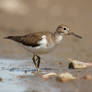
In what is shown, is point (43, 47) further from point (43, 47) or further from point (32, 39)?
point (32, 39)

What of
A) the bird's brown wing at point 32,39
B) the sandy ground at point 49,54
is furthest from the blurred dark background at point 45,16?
the bird's brown wing at point 32,39

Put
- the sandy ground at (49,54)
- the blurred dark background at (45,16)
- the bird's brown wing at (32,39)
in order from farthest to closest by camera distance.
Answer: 1. the blurred dark background at (45,16)
2. the bird's brown wing at (32,39)
3. the sandy ground at (49,54)

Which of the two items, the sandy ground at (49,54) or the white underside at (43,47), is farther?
the white underside at (43,47)

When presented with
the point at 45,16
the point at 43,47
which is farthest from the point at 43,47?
the point at 45,16

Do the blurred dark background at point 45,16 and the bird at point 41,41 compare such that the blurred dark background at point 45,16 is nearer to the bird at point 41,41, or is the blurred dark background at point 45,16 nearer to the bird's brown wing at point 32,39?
the bird at point 41,41

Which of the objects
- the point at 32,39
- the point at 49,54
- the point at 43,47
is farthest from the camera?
the point at 49,54

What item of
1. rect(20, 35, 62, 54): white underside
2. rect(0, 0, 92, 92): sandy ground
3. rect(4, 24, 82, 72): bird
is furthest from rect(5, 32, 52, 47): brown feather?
rect(0, 0, 92, 92): sandy ground

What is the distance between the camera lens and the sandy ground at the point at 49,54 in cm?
884

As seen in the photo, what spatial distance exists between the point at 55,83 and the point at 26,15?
11.7 metres

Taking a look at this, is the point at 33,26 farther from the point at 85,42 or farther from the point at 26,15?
the point at 85,42

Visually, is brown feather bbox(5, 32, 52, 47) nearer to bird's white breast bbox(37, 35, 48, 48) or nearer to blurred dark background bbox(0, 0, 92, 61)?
bird's white breast bbox(37, 35, 48, 48)

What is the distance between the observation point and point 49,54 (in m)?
13.9

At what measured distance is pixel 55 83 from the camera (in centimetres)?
892

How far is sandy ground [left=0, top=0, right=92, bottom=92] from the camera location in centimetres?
884
